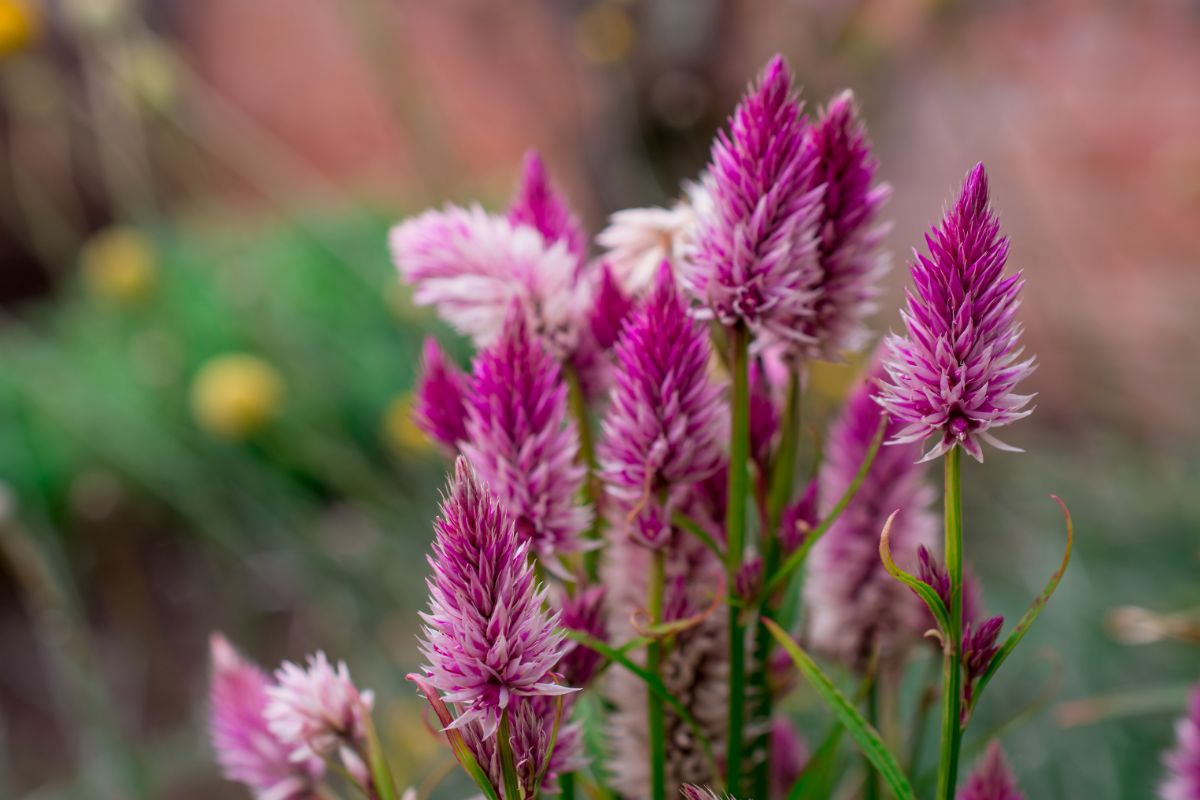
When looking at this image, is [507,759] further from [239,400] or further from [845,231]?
[239,400]

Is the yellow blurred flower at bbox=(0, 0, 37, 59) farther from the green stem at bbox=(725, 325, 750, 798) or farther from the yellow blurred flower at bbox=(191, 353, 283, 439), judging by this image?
the green stem at bbox=(725, 325, 750, 798)

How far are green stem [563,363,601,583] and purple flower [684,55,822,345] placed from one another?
0.22 ft

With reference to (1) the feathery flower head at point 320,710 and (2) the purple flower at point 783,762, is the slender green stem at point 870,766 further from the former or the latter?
(1) the feathery flower head at point 320,710

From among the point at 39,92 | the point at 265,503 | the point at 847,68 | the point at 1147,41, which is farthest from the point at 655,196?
the point at 1147,41

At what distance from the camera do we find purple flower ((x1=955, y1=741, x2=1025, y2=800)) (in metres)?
0.28

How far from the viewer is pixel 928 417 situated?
0.23m

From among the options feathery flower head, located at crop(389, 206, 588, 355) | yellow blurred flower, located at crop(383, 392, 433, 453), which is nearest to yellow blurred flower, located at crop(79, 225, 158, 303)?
yellow blurred flower, located at crop(383, 392, 433, 453)

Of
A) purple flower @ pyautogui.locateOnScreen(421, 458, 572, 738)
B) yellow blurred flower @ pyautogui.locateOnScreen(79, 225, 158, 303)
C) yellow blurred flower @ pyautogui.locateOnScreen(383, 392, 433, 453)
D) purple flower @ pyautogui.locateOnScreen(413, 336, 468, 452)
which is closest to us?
purple flower @ pyautogui.locateOnScreen(421, 458, 572, 738)

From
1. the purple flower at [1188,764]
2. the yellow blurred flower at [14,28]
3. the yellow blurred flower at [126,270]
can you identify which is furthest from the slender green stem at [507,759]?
the yellow blurred flower at [126,270]

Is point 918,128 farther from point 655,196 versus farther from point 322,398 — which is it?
point 322,398

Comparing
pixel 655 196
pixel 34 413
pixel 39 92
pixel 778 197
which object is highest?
pixel 39 92

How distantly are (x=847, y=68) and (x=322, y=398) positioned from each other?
0.92 m

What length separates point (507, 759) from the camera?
0.79ft

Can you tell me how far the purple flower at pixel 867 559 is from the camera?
1.20ft
